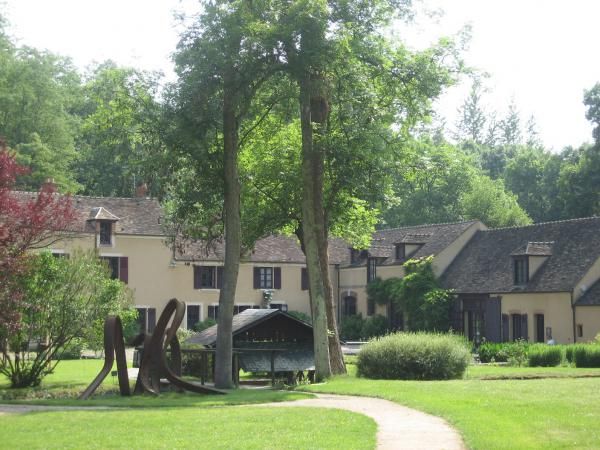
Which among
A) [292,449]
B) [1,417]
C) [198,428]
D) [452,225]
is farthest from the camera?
[452,225]

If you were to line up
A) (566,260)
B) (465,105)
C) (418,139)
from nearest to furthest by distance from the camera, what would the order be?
(418,139) < (566,260) < (465,105)

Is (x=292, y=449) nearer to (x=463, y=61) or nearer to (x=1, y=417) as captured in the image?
(x=1, y=417)

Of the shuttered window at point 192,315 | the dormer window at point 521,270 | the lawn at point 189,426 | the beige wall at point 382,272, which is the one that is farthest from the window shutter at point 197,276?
the lawn at point 189,426

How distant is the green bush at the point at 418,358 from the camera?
26.0m

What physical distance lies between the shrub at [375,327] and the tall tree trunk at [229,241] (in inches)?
1132

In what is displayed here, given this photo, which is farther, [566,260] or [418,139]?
[566,260]

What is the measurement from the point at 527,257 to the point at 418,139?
15.8 m

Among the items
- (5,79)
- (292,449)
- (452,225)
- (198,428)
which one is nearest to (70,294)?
(198,428)

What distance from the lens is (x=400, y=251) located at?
54500 mm

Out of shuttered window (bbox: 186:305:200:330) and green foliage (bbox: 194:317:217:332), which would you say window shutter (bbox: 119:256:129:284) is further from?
green foliage (bbox: 194:317:217:332)

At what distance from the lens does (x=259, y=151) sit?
109 ft

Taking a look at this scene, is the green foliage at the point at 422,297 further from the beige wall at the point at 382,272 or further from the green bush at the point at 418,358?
the green bush at the point at 418,358

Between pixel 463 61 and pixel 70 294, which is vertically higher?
pixel 463 61

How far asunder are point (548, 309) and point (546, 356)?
474 inches
